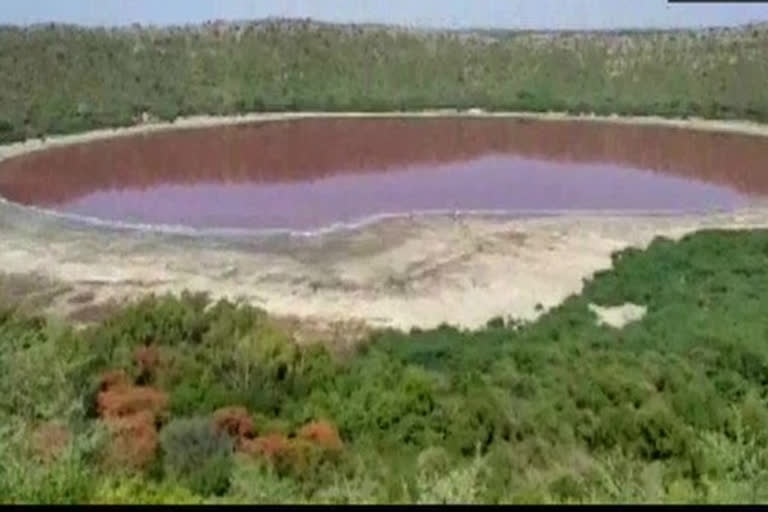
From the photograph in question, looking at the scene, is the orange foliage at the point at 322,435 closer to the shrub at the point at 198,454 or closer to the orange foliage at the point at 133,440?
the shrub at the point at 198,454

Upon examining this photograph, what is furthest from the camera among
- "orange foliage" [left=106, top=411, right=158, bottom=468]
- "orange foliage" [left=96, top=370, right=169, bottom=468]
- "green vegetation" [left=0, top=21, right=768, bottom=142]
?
"green vegetation" [left=0, top=21, right=768, bottom=142]

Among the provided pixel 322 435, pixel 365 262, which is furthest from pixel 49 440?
pixel 365 262

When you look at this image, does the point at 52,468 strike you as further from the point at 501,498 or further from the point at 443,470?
the point at 443,470

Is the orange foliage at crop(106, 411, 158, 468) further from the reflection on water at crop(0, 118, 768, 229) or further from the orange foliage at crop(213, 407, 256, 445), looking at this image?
the reflection on water at crop(0, 118, 768, 229)

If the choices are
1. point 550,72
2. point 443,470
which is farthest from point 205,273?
point 550,72

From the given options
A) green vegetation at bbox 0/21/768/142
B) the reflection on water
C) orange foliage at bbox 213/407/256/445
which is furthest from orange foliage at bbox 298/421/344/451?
green vegetation at bbox 0/21/768/142
